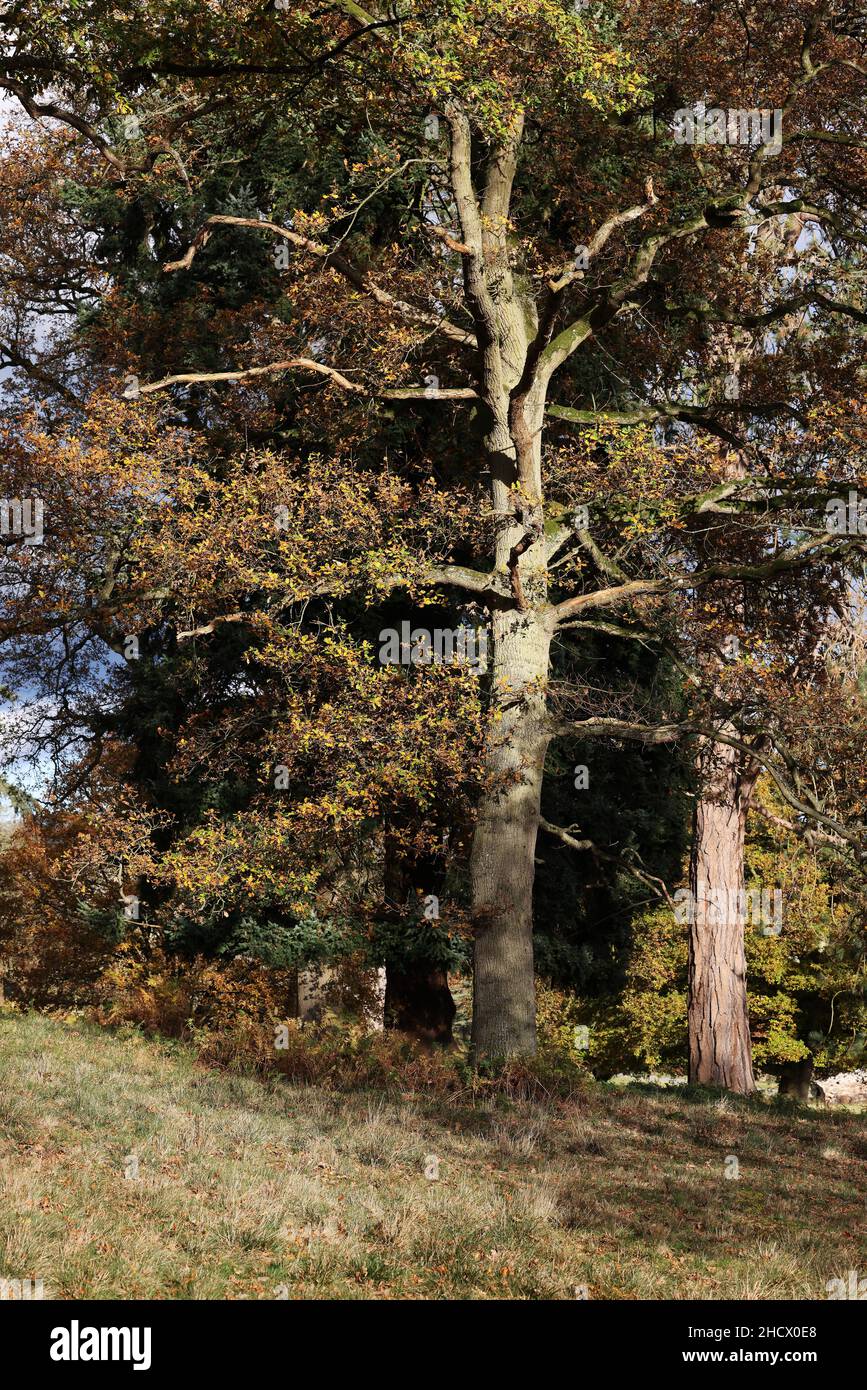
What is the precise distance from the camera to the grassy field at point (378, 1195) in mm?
6805

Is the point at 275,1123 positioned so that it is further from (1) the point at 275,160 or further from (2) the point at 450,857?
(1) the point at 275,160

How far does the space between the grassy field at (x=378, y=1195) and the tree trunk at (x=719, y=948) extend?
807 cm

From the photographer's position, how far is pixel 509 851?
595 inches

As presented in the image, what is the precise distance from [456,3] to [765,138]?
6.33 metres

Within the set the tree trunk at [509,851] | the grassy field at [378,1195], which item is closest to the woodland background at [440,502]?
the tree trunk at [509,851]

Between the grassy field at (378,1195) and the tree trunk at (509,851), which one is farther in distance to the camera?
the tree trunk at (509,851)

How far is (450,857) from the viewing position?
17.1 metres

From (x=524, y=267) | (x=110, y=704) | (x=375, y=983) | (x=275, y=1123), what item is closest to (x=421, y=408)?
(x=524, y=267)

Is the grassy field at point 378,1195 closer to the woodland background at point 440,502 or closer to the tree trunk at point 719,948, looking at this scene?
the woodland background at point 440,502

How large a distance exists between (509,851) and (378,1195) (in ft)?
22.2

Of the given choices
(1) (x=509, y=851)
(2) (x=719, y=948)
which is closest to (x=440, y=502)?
(1) (x=509, y=851)

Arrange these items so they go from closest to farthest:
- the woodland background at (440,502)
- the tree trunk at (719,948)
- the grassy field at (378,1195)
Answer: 1. the grassy field at (378,1195)
2. the woodland background at (440,502)
3. the tree trunk at (719,948)
